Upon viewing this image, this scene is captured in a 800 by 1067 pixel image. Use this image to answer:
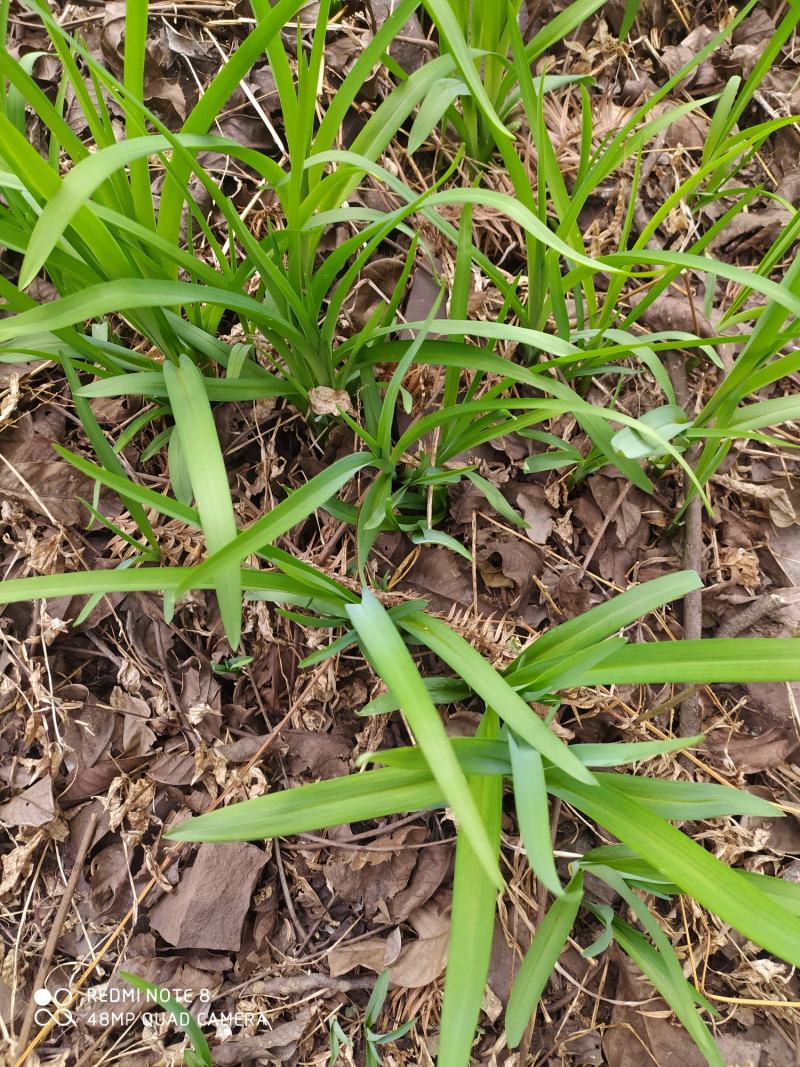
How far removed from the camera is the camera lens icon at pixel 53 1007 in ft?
2.59

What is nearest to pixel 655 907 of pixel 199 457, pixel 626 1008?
pixel 626 1008

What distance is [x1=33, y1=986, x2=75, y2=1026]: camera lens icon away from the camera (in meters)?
0.79

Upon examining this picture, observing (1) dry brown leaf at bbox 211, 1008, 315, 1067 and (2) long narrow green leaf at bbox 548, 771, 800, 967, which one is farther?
(1) dry brown leaf at bbox 211, 1008, 315, 1067

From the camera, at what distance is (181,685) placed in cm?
84

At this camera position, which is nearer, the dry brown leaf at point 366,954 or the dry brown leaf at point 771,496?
the dry brown leaf at point 366,954

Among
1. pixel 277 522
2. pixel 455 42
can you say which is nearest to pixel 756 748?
pixel 277 522

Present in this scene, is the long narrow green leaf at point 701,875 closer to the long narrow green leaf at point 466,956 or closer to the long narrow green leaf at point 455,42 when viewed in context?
the long narrow green leaf at point 466,956

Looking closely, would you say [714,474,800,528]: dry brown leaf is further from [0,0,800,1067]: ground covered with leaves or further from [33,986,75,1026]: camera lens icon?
[33,986,75,1026]: camera lens icon

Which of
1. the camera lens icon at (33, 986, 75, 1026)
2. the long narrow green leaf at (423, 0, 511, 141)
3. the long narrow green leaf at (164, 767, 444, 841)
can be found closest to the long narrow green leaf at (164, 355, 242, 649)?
the long narrow green leaf at (164, 767, 444, 841)

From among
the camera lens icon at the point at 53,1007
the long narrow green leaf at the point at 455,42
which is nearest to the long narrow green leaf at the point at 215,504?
the long narrow green leaf at the point at 455,42

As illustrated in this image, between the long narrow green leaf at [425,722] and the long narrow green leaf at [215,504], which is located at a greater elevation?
the long narrow green leaf at [215,504]

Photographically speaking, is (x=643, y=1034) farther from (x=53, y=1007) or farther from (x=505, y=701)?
(x=53, y=1007)

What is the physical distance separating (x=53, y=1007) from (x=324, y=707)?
19.7 inches

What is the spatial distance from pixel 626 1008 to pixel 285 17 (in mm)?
1111
